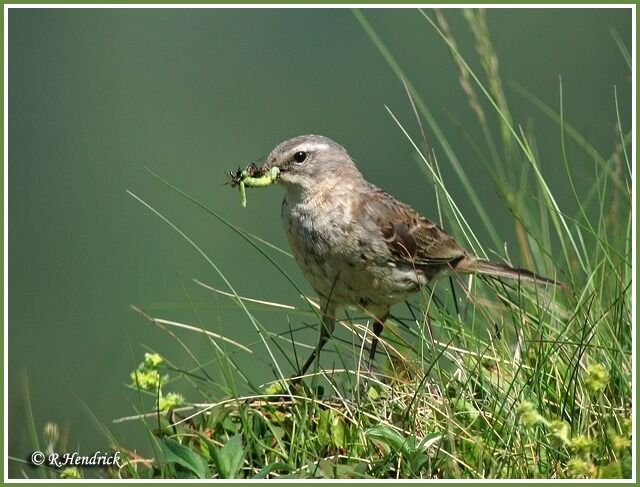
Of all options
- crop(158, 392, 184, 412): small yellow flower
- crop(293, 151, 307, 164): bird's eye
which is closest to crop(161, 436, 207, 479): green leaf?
crop(158, 392, 184, 412): small yellow flower

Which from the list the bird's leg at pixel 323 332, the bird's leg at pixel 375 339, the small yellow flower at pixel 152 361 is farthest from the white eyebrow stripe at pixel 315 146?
the small yellow flower at pixel 152 361

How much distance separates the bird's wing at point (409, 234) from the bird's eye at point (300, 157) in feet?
1.44

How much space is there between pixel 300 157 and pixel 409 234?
803mm

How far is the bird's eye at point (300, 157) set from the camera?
6477 millimetres

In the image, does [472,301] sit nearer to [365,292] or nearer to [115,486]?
[365,292]

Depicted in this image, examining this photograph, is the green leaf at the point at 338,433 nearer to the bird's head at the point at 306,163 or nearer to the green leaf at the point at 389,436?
the green leaf at the point at 389,436

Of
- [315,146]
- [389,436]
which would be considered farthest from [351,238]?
[389,436]

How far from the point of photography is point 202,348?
19.1ft

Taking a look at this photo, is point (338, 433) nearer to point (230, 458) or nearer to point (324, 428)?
point (324, 428)

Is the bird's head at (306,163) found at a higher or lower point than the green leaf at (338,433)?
higher

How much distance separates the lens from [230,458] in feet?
14.2

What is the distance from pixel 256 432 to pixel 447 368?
1094 millimetres

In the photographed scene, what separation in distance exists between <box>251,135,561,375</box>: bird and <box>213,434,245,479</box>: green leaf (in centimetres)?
158

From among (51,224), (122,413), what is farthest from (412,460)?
(51,224)
